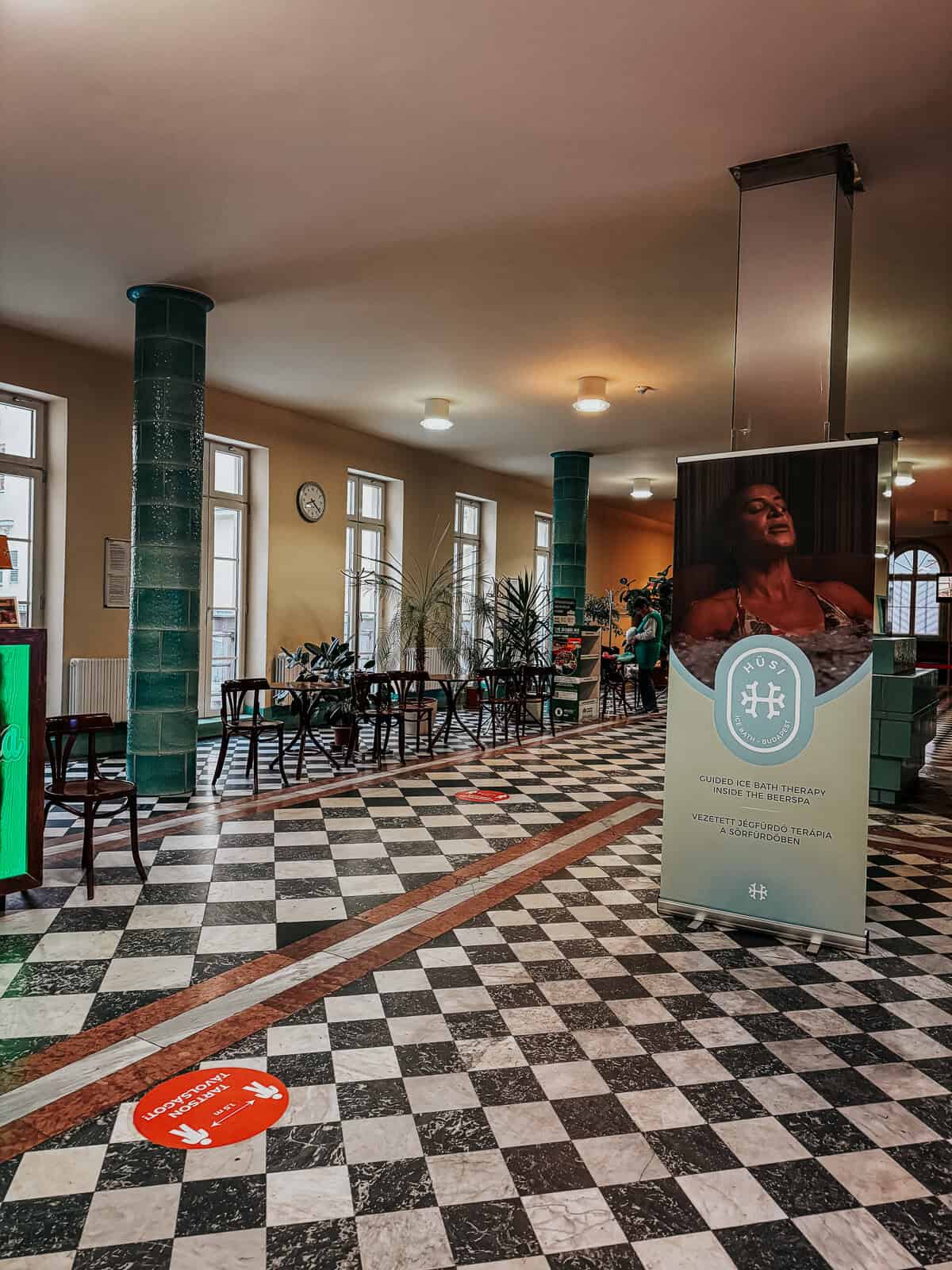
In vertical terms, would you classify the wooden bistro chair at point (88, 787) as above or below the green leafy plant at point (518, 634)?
below

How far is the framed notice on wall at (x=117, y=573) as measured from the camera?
27.8 feet

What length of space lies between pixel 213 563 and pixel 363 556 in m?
2.62

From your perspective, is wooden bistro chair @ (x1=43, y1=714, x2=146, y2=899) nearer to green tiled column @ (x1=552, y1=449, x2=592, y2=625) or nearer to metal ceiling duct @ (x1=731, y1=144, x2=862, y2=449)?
metal ceiling duct @ (x1=731, y1=144, x2=862, y2=449)

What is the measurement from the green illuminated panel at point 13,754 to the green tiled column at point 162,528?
2.48 meters

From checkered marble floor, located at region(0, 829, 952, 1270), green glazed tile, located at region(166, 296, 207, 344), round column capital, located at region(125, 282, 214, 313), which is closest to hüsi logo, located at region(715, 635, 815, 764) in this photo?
checkered marble floor, located at region(0, 829, 952, 1270)

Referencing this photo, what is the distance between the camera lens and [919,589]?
2116 cm

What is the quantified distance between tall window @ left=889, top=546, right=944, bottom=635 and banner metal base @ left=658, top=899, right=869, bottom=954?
18878 millimetres

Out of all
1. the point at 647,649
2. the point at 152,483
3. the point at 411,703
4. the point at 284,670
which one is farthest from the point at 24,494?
the point at 647,649

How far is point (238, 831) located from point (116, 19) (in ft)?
14.1

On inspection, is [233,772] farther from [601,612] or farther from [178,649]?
[601,612]

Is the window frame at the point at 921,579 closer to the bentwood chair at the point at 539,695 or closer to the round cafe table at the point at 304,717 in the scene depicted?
the bentwood chair at the point at 539,695

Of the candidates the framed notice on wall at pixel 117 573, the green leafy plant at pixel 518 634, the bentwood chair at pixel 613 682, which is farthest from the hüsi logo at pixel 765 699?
the bentwood chair at pixel 613 682

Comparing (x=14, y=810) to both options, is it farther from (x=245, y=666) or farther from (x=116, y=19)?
(x=245, y=666)

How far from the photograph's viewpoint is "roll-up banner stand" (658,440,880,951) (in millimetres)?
3855
